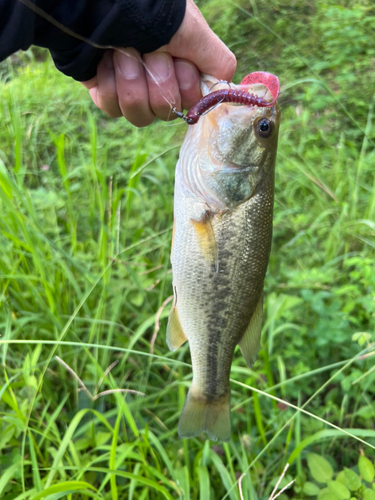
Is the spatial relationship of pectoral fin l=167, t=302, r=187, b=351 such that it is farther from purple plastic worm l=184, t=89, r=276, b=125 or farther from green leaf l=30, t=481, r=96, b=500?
purple plastic worm l=184, t=89, r=276, b=125

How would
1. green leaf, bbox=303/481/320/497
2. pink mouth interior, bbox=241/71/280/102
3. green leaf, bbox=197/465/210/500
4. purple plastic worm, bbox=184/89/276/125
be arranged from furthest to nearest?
green leaf, bbox=303/481/320/497 < green leaf, bbox=197/465/210/500 < pink mouth interior, bbox=241/71/280/102 < purple plastic worm, bbox=184/89/276/125

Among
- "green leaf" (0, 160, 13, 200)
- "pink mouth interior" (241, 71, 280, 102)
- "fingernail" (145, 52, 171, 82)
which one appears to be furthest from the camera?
"green leaf" (0, 160, 13, 200)

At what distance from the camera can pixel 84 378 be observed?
2.08m

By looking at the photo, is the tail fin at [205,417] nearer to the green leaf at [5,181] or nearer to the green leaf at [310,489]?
the green leaf at [310,489]

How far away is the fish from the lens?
54.8 inches

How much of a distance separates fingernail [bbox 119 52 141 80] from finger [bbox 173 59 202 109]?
0.51ft

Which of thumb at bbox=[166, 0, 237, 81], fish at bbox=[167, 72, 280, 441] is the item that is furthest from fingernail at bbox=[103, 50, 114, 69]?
fish at bbox=[167, 72, 280, 441]

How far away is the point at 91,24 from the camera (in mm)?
1341

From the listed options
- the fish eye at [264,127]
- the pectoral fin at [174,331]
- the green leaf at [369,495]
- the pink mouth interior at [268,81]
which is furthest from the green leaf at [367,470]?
the pink mouth interior at [268,81]

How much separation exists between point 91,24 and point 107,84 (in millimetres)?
245

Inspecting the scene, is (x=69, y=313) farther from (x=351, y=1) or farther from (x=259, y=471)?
(x=351, y=1)

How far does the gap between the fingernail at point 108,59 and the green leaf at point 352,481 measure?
6.40 ft

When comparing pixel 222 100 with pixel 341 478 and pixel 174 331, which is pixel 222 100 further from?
pixel 341 478

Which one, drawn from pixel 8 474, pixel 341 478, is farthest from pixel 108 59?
pixel 341 478
